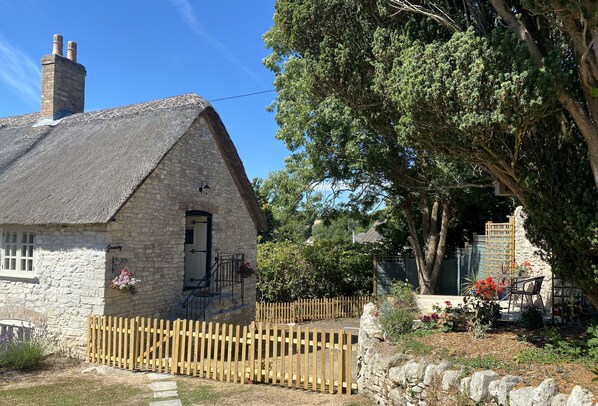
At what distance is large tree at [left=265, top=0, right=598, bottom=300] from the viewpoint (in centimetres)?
593

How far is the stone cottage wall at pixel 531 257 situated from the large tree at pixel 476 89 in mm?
4223

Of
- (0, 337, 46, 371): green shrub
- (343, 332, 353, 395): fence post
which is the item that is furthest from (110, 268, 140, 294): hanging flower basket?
(343, 332, 353, 395): fence post

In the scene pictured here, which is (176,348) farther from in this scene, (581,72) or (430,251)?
(430,251)

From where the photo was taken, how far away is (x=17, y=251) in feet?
37.7

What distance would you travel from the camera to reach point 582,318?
8.54 m

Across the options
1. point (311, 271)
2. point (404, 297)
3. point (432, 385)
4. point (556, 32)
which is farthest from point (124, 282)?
point (311, 271)

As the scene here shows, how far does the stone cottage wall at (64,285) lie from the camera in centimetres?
1034

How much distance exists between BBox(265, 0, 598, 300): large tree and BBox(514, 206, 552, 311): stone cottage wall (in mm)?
4223

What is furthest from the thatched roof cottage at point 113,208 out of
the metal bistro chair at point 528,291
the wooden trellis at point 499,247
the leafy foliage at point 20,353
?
the wooden trellis at point 499,247

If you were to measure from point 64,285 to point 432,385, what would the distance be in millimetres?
8493

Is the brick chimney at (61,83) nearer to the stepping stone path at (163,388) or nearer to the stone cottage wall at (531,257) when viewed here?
the stepping stone path at (163,388)

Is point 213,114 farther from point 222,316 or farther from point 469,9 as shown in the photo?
point 469,9

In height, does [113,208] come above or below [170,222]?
above

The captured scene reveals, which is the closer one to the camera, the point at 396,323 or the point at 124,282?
the point at 396,323
